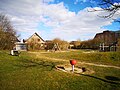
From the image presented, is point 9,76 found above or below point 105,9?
below

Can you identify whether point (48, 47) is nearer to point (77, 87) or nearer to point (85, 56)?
point (85, 56)

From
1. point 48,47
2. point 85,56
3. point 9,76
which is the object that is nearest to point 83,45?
point 48,47

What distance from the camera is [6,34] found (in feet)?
186

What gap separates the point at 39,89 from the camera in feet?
34.1

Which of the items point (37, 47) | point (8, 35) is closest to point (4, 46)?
point (8, 35)

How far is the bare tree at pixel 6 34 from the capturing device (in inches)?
2152

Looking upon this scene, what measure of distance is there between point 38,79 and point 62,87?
229cm

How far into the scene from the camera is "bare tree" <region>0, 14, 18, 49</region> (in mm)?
54662

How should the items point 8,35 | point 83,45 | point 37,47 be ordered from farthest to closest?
point 83,45
point 37,47
point 8,35

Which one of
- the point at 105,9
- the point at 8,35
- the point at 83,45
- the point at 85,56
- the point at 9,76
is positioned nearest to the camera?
the point at 105,9

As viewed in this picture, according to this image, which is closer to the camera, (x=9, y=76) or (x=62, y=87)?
(x=62, y=87)

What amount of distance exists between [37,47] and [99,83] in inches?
2114

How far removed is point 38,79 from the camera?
12.6m

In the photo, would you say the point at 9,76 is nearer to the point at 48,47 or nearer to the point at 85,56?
the point at 85,56
